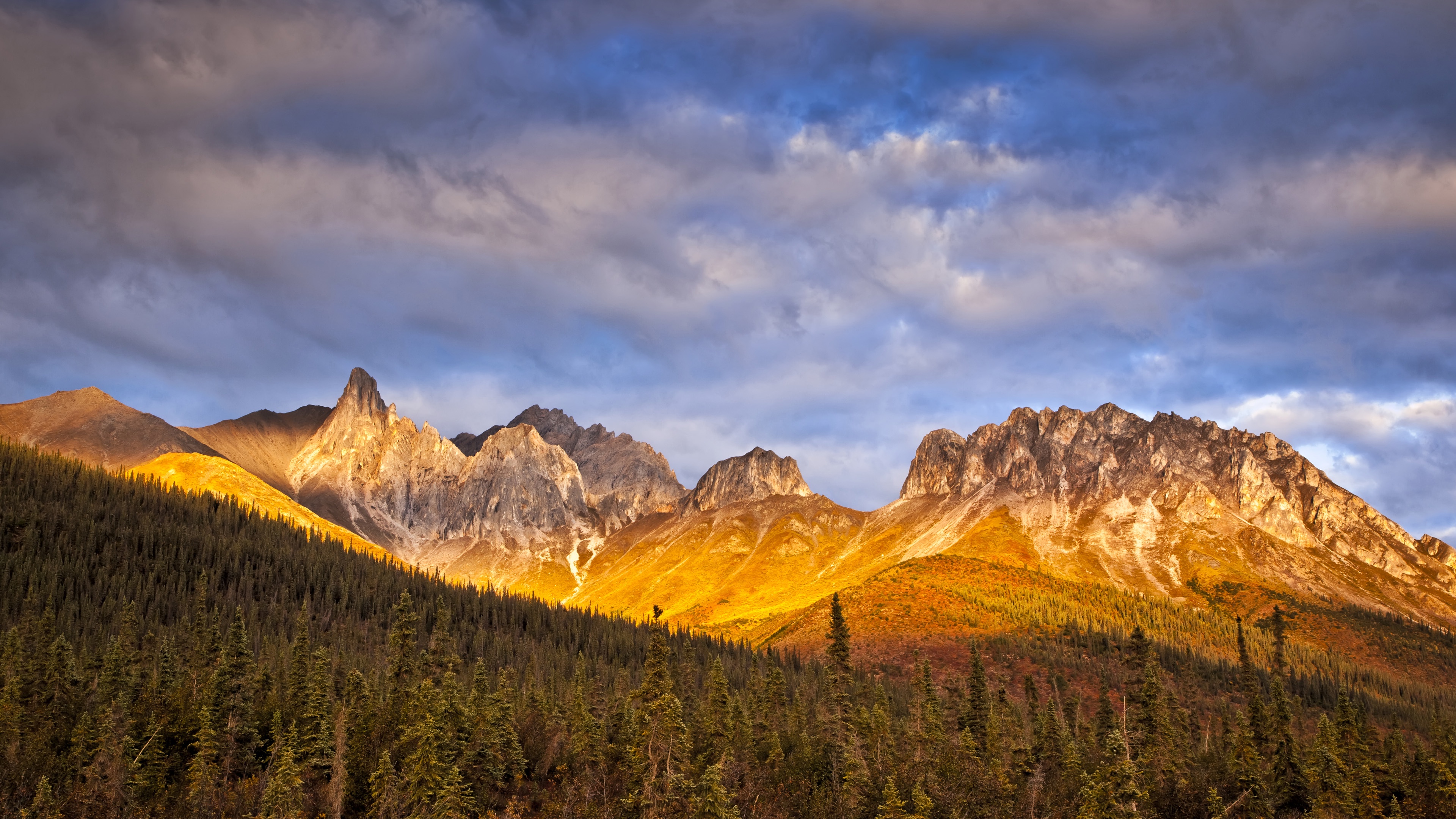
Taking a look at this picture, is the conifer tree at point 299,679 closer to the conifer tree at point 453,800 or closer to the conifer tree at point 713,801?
the conifer tree at point 453,800

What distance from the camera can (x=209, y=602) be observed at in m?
180

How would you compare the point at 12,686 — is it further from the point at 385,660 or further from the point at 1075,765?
the point at 1075,765

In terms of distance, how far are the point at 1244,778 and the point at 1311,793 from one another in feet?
33.0

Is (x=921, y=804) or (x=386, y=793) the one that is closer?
(x=921, y=804)

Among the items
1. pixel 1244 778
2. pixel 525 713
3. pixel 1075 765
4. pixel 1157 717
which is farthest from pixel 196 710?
pixel 1157 717

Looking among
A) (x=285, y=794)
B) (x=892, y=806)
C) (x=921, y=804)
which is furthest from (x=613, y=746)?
(x=921, y=804)

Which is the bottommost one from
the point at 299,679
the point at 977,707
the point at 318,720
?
the point at 977,707

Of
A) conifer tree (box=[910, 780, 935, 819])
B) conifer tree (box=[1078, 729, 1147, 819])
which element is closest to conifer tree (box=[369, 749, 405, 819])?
conifer tree (box=[910, 780, 935, 819])

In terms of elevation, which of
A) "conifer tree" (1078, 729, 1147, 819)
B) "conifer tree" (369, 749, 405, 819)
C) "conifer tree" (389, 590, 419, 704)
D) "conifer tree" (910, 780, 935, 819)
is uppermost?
"conifer tree" (389, 590, 419, 704)

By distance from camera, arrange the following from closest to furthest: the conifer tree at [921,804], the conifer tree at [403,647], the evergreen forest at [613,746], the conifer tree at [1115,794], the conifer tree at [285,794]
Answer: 1. the conifer tree at [1115,794]
2. the conifer tree at [921,804]
3. the conifer tree at [285,794]
4. the evergreen forest at [613,746]
5. the conifer tree at [403,647]

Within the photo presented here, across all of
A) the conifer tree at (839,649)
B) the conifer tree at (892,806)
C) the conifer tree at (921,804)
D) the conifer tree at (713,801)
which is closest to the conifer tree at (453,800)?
the conifer tree at (713,801)

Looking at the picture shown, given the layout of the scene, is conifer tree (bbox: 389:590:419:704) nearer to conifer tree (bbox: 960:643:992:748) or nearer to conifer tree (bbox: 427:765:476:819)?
conifer tree (bbox: 427:765:476:819)

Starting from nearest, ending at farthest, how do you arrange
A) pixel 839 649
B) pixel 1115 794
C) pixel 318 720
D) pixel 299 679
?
pixel 1115 794, pixel 318 720, pixel 299 679, pixel 839 649

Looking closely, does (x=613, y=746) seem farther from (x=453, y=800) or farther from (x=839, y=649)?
(x=453, y=800)
